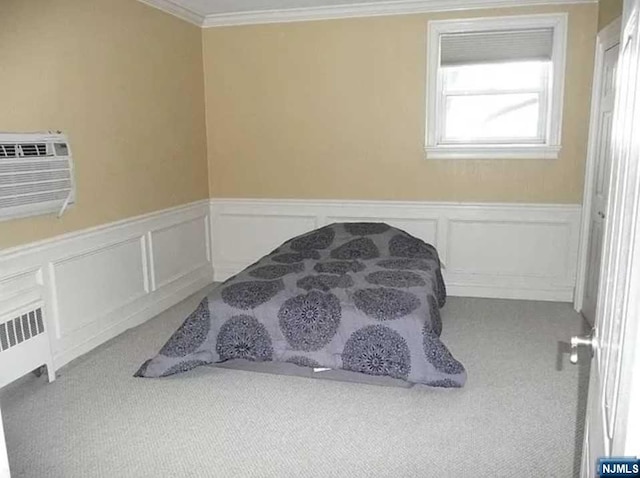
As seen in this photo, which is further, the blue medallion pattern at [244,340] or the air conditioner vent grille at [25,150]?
the blue medallion pattern at [244,340]

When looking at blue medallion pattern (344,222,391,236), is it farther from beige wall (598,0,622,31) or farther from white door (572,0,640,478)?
white door (572,0,640,478)

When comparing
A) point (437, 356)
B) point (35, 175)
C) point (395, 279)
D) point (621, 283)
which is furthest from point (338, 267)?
point (621, 283)

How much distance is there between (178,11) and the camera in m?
4.32

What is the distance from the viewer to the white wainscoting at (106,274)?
3.00 metres

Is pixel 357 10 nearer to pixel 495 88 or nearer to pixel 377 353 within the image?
pixel 495 88

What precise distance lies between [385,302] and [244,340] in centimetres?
83

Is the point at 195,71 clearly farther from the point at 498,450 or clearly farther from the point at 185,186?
the point at 498,450

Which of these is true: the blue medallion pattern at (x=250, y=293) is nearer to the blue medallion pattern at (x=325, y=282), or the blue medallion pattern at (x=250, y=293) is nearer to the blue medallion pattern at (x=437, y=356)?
the blue medallion pattern at (x=325, y=282)

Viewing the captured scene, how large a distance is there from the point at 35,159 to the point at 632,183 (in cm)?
296

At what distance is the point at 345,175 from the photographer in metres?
4.75

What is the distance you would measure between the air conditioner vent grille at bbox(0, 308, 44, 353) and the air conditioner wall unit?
53 centimetres

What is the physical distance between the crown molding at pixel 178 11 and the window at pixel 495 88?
1980 mm

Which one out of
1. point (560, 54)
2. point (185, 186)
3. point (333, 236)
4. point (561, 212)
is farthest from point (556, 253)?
point (185, 186)

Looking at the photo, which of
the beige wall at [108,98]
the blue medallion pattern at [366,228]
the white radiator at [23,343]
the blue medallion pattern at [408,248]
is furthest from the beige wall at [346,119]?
the white radiator at [23,343]
